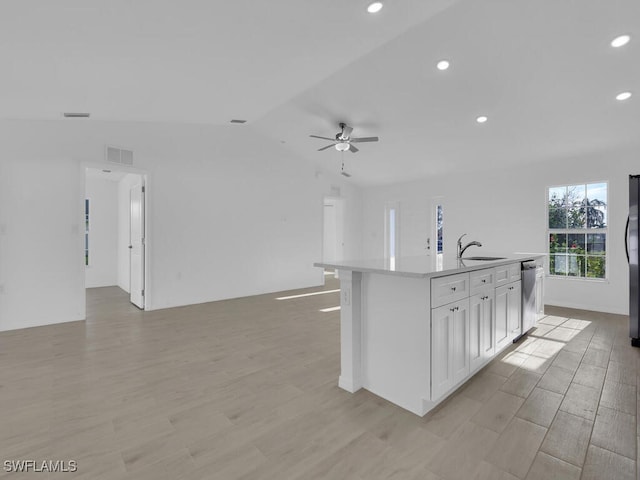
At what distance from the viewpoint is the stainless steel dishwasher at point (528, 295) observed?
3.37 meters

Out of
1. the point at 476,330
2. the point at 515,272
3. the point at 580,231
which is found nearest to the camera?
the point at 476,330

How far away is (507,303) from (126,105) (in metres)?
4.88

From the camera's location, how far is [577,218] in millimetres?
4992

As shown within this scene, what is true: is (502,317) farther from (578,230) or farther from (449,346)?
(578,230)

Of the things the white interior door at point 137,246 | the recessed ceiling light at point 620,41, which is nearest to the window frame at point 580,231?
the recessed ceiling light at point 620,41

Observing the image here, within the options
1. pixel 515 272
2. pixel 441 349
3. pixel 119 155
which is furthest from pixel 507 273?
Answer: pixel 119 155

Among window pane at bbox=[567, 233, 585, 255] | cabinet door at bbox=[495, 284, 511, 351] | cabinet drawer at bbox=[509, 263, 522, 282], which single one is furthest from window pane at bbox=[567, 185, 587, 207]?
cabinet door at bbox=[495, 284, 511, 351]

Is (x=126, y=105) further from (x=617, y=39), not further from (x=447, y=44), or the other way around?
(x=617, y=39)

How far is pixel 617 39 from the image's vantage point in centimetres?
282

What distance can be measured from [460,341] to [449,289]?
1.46ft

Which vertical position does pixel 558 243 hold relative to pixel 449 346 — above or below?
above

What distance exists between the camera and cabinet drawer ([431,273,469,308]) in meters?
1.99

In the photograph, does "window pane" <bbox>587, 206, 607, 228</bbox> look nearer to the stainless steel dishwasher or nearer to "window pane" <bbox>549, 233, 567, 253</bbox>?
"window pane" <bbox>549, 233, 567, 253</bbox>

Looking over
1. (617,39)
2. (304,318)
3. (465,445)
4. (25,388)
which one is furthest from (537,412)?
(25,388)
